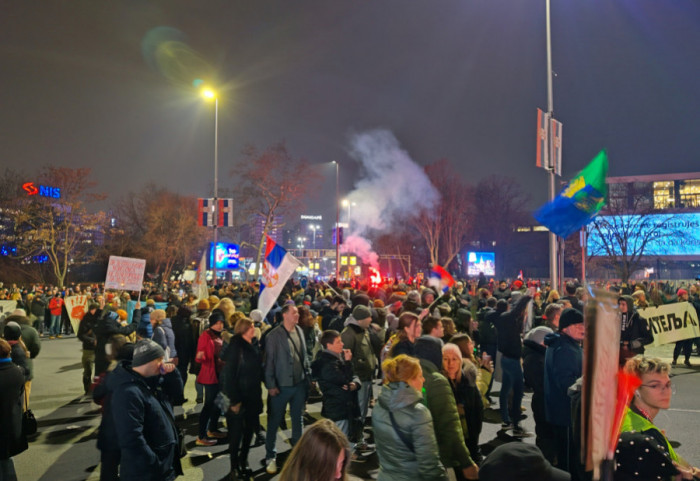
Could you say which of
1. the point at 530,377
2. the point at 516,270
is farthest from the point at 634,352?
the point at 516,270

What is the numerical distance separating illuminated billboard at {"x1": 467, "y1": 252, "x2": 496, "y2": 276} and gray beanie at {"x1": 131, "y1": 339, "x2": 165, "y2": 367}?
40071mm

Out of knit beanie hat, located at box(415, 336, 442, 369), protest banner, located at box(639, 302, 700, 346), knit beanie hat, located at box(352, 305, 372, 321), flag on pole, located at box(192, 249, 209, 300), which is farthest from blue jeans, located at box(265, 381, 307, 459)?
flag on pole, located at box(192, 249, 209, 300)

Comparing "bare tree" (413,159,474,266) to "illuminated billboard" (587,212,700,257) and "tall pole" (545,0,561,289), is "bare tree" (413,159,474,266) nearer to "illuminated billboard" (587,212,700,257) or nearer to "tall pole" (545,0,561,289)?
"illuminated billboard" (587,212,700,257)

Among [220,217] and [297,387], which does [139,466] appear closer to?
[297,387]

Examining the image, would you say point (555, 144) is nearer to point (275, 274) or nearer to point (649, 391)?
point (275, 274)

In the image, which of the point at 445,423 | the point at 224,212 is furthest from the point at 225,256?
the point at 445,423

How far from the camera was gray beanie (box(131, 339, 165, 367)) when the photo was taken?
434cm

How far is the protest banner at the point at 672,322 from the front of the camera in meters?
12.0

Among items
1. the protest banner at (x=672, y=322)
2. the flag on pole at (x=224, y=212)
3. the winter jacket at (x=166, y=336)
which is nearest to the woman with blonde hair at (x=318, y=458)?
the winter jacket at (x=166, y=336)

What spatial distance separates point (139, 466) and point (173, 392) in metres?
0.83

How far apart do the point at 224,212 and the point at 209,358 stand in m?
19.2

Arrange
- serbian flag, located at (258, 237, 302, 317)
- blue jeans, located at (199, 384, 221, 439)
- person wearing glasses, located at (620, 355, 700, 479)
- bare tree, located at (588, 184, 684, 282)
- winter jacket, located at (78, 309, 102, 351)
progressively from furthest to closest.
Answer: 1. bare tree, located at (588, 184, 684, 282)
2. winter jacket, located at (78, 309, 102, 351)
3. serbian flag, located at (258, 237, 302, 317)
4. blue jeans, located at (199, 384, 221, 439)
5. person wearing glasses, located at (620, 355, 700, 479)

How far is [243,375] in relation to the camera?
6.47 meters

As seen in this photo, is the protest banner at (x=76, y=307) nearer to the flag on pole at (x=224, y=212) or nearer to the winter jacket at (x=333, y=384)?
the flag on pole at (x=224, y=212)
